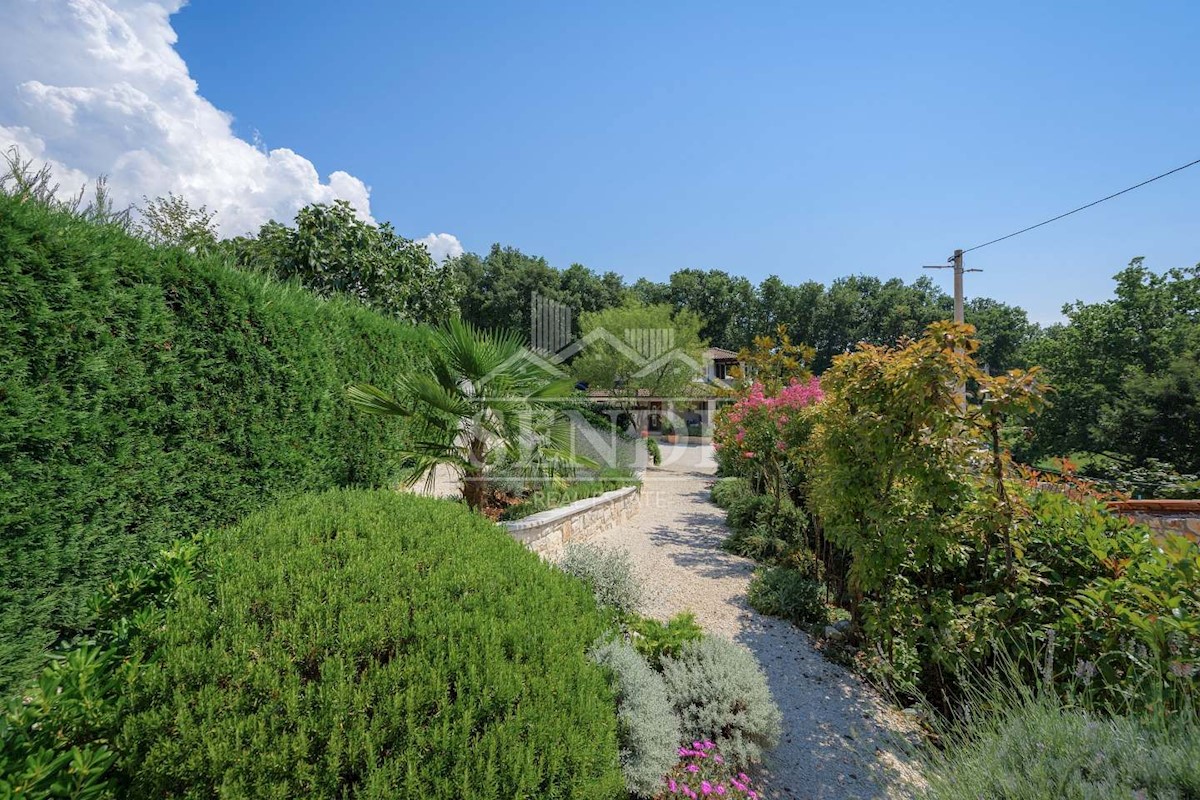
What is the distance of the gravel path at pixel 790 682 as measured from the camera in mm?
2625

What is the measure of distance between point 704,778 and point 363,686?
5.91 feet

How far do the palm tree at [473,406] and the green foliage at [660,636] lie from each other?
272 centimetres

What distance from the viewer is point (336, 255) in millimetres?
10758

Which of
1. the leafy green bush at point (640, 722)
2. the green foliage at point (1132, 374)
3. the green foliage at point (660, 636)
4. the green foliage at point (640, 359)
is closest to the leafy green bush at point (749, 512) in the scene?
the green foliage at point (660, 636)

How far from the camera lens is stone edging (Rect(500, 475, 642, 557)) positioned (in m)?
5.53

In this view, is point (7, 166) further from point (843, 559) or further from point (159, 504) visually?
point (843, 559)

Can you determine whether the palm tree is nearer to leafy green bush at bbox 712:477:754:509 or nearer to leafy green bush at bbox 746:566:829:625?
leafy green bush at bbox 746:566:829:625

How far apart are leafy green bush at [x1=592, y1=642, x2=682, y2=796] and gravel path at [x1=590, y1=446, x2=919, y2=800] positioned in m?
0.76

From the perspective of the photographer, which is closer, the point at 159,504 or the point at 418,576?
the point at 418,576

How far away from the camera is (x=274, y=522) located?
2.63 metres

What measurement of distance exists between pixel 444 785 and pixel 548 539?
443 centimetres

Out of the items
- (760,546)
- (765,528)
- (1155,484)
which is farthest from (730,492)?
(1155,484)

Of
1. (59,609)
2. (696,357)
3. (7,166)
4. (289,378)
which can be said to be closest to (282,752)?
(59,609)

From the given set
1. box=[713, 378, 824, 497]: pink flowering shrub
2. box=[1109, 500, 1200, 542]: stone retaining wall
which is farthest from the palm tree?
box=[1109, 500, 1200, 542]: stone retaining wall
